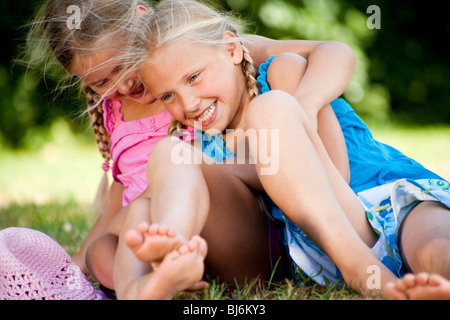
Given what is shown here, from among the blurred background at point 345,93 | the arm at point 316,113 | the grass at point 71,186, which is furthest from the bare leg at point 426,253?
the blurred background at point 345,93

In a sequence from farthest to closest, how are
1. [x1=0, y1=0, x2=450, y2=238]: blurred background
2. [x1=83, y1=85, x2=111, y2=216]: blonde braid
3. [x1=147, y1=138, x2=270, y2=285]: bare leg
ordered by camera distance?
[x1=0, y1=0, x2=450, y2=238]: blurred background, [x1=83, y1=85, x2=111, y2=216]: blonde braid, [x1=147, y1=138, x2=270, y2=285]: bare leg

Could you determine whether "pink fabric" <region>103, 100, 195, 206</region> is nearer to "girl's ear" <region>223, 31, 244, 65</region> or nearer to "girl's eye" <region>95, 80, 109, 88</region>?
"girl's eye" <region>95, 80, 109, 88</region>

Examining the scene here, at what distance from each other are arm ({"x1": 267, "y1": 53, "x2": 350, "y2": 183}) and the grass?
39 cm

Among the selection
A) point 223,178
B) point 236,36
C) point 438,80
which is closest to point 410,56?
point 438,80

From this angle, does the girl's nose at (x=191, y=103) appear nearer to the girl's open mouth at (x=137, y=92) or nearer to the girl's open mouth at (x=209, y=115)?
the girl's open mouth at (x=209, y=115)

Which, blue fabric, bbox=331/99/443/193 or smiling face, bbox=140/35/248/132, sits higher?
smiling face, bbox=140/35/248/132

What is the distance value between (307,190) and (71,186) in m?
3.02

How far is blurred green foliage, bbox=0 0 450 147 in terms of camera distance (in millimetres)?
5996

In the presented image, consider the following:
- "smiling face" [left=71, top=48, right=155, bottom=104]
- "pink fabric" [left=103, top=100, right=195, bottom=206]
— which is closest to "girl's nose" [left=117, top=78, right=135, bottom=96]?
"smiling face" [left=71, top=48, right=155, bottom=104]

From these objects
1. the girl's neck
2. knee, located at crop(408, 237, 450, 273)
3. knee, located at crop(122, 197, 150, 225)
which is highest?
the girl's neck

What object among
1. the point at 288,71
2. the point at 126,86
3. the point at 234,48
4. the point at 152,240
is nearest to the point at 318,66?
the point at 288,71

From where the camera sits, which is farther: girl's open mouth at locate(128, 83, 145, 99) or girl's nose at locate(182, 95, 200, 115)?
girl's open mouth at locate(128, 83, 145, 99)
